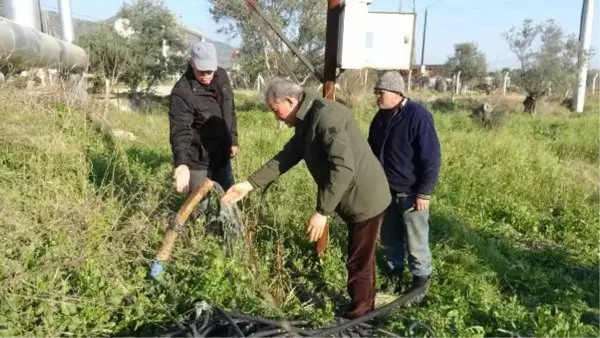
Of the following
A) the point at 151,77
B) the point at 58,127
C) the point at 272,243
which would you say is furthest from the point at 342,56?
the point at 151,77

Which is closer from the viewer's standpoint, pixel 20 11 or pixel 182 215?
pixel 182 215

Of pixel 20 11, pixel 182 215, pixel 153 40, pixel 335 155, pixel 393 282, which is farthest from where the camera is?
pixel 153 40

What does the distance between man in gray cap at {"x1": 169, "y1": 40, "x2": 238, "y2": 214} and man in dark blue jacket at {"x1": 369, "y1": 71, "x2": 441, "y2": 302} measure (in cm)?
121

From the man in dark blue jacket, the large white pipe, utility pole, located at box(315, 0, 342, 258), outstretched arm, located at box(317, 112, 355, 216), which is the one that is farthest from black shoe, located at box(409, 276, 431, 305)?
the large white pipe

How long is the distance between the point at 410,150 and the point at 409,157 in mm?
56

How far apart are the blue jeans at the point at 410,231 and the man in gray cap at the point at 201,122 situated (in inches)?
55.6

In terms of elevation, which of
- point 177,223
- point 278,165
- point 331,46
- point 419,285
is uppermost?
point 331,46

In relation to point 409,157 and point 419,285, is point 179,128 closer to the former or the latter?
point 409,157

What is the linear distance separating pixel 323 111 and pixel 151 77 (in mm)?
21172

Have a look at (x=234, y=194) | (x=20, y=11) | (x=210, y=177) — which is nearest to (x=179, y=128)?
(x=210, y=177)

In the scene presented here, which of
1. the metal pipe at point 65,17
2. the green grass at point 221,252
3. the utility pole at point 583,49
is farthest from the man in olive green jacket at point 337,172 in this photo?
the utility pole at point 583,49

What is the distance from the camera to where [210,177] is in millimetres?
4105

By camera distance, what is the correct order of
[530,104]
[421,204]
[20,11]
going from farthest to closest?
1. [530,104]
2. [20,11]
3. [421,204]

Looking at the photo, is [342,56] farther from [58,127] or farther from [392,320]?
[58,127]
